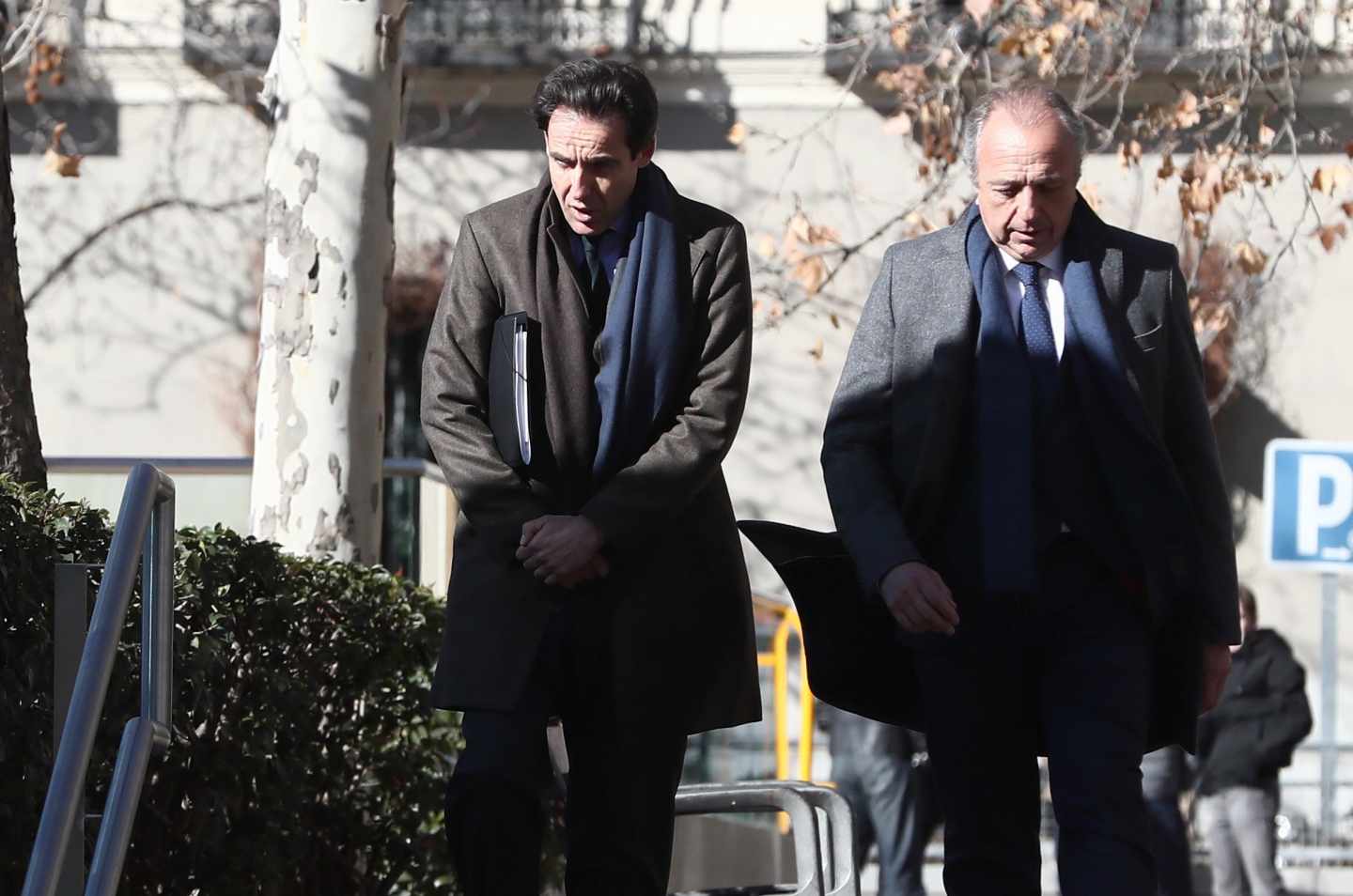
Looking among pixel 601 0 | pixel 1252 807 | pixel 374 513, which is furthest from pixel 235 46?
pixel 374 513

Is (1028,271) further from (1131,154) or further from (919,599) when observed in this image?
(1131,154)

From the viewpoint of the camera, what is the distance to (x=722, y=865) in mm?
7840

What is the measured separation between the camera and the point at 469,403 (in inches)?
160

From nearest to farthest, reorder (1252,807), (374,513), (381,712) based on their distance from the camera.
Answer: (381,712) → (374,513) → (1252,807)

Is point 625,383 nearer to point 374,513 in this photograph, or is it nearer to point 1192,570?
point 1192,570

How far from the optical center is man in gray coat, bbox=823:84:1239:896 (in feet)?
12.8

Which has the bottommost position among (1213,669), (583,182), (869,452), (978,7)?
(1213,669)

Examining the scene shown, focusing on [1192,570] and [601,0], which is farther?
[601,0]

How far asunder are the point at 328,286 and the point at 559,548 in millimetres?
2900

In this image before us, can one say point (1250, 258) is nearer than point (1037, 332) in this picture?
No

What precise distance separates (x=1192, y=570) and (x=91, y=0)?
15.1 meters

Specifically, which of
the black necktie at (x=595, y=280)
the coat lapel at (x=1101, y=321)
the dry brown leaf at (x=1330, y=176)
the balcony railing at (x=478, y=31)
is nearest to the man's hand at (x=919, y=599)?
the coat lapel at (x=1101, y=321)

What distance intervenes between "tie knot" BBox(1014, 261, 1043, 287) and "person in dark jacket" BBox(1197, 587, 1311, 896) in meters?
6.76

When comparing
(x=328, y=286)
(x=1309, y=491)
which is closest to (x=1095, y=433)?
(x=328, y=286)
